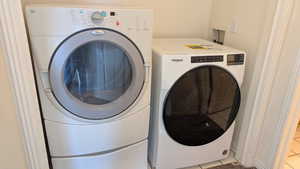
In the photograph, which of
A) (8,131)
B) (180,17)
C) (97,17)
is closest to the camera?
(8,131)

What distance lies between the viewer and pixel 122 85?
52.1 inches

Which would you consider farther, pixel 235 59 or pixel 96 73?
pixel 235 59

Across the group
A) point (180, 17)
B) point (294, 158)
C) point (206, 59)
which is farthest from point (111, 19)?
point (294, 158)

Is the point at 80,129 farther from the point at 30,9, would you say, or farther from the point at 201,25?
the point at 201,25

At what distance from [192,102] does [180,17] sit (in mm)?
→ 921

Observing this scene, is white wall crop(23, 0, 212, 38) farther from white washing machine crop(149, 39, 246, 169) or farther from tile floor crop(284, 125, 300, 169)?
tile floor crop(284, 125, 300, 169)

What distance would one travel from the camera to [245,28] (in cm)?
163

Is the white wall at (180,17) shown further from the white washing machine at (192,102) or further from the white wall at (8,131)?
the white wall at (8,131)

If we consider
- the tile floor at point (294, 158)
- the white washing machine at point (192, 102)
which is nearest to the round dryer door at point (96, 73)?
the white washing machine at point (192, 102)

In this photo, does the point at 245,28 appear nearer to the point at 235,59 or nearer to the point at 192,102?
the point at 235,59

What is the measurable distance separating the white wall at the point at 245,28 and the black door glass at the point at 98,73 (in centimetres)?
93

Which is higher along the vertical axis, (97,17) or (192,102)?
(97,17)

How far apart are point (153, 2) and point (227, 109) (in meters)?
1.09

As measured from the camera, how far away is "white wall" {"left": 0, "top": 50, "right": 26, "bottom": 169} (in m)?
0.92
